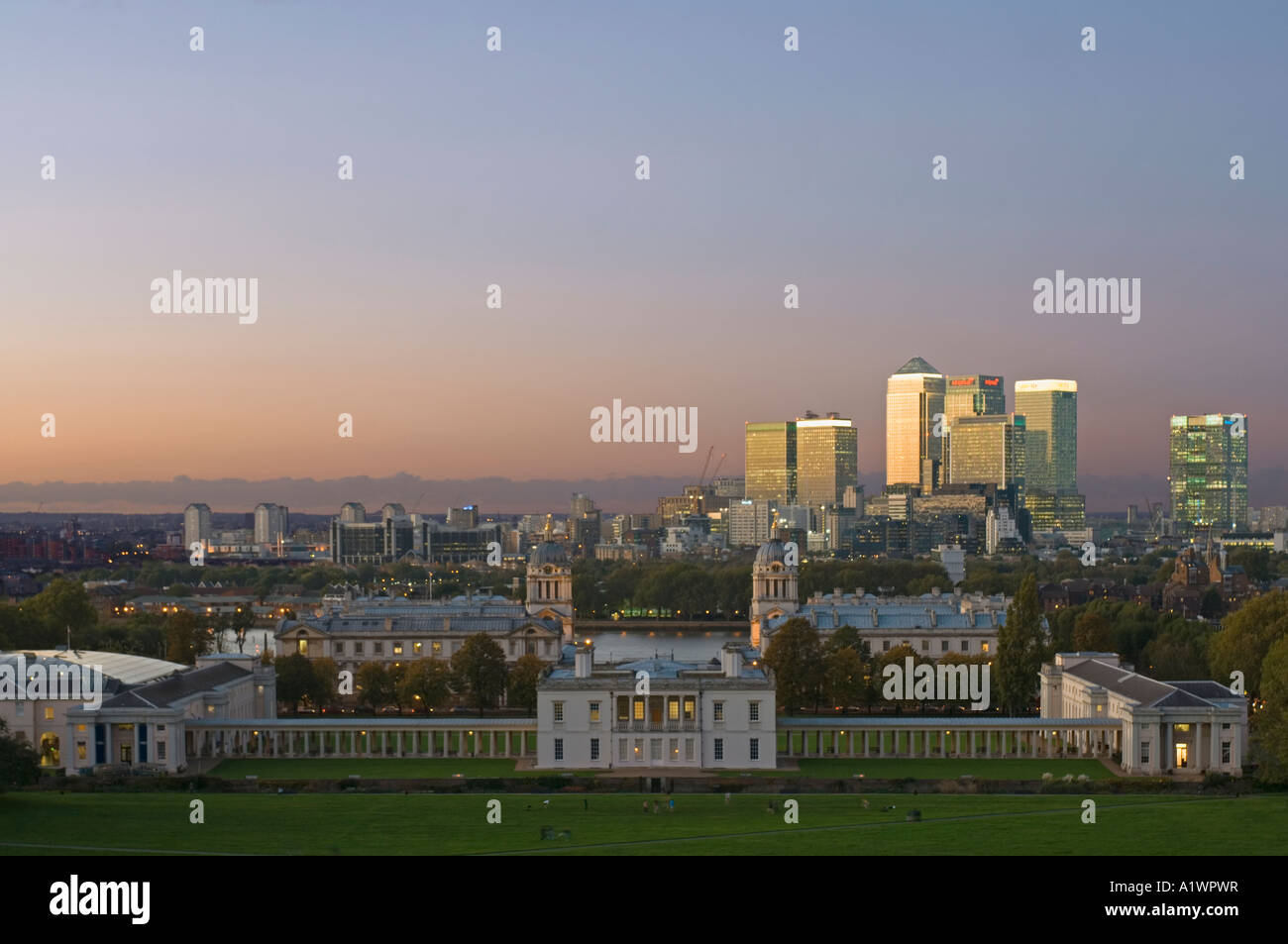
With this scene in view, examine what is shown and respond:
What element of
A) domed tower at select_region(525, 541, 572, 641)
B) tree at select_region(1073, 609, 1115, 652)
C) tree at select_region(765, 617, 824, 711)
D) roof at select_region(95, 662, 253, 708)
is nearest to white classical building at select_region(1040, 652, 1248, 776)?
tree at select_region(765, 617, 824, 711)

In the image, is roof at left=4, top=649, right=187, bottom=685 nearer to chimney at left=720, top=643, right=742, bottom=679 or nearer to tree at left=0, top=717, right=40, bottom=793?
tree at left=0, top=717, right=40, bottom=793

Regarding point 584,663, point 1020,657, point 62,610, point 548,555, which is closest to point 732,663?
point 584,663

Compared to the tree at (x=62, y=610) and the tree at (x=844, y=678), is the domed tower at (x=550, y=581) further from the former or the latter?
the tree at (x=844, y=678)

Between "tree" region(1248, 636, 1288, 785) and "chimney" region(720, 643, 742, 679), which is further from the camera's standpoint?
"chimney" region(720, 643, 742, 679)

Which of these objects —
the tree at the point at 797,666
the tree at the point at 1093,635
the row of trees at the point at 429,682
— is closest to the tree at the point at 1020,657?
the tree at the point at 797,666
